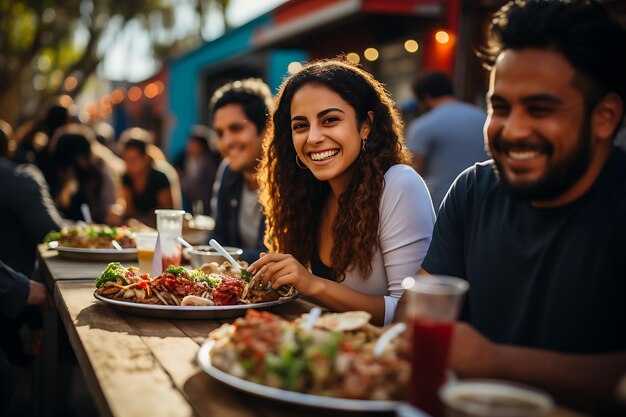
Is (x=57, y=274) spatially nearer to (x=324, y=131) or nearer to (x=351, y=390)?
(x=324, y=131)

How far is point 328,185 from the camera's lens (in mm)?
3225

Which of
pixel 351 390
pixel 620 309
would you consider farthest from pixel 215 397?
pixel 620 309

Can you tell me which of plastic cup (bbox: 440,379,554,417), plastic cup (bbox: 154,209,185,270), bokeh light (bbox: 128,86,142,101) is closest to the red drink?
plastic cup (bbox: 440,379,554,417)

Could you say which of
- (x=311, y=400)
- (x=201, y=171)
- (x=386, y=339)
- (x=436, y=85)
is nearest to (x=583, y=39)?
(x=386, y=339)

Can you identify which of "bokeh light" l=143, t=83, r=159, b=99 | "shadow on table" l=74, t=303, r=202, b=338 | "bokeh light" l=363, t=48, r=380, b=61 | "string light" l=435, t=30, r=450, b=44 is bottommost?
"shadow on table" l=74, t=303, r=202, b=338

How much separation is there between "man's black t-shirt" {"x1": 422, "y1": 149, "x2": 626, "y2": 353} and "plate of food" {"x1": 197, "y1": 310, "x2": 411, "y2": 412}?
53cm

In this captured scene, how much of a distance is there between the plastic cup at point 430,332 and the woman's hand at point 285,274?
Result: 1072 millimetres

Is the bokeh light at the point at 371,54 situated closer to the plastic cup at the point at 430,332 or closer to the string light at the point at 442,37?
the string light at the point at 442,37

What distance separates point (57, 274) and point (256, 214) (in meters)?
1.48

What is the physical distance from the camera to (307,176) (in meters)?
3.19

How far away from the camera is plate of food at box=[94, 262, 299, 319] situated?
2.28 meters

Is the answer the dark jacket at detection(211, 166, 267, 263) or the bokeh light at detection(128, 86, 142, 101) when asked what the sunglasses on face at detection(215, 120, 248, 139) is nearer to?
the dark jacket at detection(211, 166, 267, 263)

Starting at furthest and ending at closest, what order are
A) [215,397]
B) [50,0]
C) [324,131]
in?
[50,0]
[324,131]
[215,397]

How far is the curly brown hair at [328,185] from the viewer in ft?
9.22
